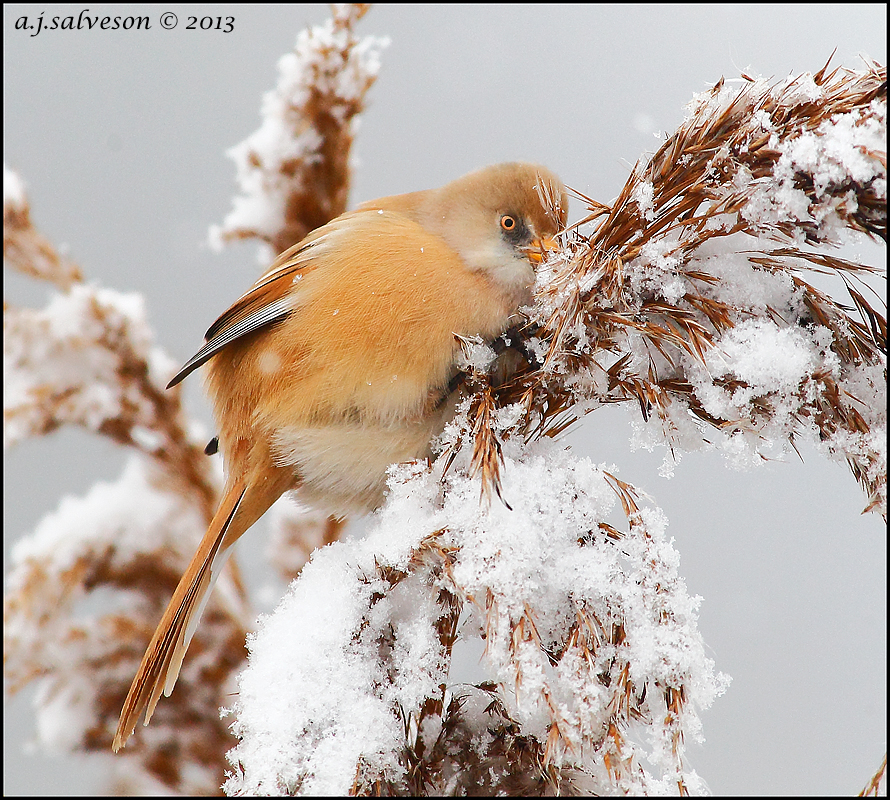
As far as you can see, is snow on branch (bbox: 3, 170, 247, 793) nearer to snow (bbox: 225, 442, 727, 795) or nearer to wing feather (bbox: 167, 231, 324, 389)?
wing feather (bbox: 167, 231, 324, 389)

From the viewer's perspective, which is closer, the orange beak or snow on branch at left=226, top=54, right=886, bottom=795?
snow on branch at left=226, top=54, right=886, bottom=795

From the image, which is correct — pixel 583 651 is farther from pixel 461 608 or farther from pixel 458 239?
pixel 458 239

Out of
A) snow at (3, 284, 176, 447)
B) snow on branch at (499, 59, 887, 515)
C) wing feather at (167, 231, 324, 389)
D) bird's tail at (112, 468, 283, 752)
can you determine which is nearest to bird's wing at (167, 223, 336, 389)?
wing feather at (167, 231, 324, 389)

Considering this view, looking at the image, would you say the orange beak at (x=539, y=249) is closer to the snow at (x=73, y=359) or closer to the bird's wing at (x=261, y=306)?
the bird's wing at (x=261, y=306)

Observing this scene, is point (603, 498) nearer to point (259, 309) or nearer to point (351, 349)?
point (351, 349)

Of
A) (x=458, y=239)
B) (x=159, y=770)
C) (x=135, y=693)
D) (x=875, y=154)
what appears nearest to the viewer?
(x=875, y=154)

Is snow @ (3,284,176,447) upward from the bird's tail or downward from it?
upward

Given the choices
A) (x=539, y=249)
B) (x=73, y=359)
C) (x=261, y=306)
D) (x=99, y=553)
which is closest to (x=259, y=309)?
(x=261, y=306)

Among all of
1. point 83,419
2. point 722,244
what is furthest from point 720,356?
point 83,419

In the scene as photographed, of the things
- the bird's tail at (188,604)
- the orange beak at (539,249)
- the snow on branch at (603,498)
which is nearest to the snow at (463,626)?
the snow on branch at (603,498)
